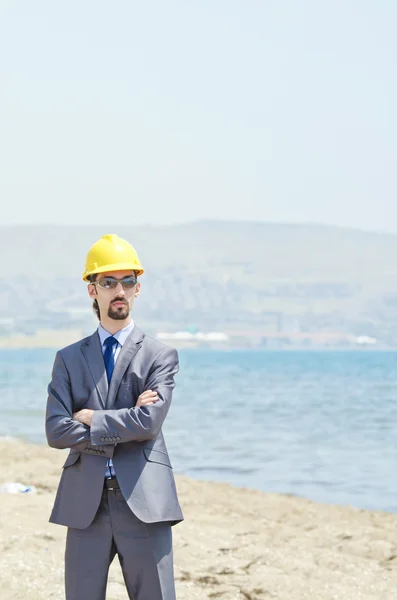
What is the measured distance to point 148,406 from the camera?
3.70m

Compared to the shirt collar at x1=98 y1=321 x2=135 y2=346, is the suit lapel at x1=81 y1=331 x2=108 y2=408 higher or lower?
lower

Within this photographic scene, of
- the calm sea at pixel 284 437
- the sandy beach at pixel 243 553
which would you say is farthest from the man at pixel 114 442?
the calm sea at pixel 284 437

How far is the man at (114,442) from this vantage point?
3.71 metres

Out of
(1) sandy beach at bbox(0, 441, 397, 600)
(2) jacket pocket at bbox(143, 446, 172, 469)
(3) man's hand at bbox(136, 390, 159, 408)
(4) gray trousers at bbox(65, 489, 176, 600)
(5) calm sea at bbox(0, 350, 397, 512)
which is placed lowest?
(5) calm sea at bbox(0, 350, 397, 512)

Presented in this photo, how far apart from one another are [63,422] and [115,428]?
0.21m

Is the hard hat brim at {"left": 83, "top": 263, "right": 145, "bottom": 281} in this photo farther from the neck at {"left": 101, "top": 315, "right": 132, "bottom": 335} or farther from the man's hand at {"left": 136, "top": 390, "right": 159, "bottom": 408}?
the man's hand at {"left": 136, "top": 390, "right": 159, "bottom": 408}

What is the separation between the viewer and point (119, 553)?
379 cm

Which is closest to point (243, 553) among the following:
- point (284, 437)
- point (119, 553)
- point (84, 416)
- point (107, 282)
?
point (119, 553)

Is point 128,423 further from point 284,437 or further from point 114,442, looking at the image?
point 284,437

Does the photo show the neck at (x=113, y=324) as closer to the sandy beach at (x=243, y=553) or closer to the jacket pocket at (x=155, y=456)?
the jacket pocket at (x=155, y=456)

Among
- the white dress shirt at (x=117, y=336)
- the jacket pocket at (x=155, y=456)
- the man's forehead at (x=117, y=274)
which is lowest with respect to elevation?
the jacket pocket at (x=155, y=456)

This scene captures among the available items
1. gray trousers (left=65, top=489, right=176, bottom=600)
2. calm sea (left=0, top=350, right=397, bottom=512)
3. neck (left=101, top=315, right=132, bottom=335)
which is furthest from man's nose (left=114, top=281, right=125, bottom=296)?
calm sea (left=0, top=350, right=397, bottom=512)

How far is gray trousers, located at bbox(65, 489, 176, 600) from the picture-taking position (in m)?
3.75

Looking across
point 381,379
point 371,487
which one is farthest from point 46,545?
point 381,379
